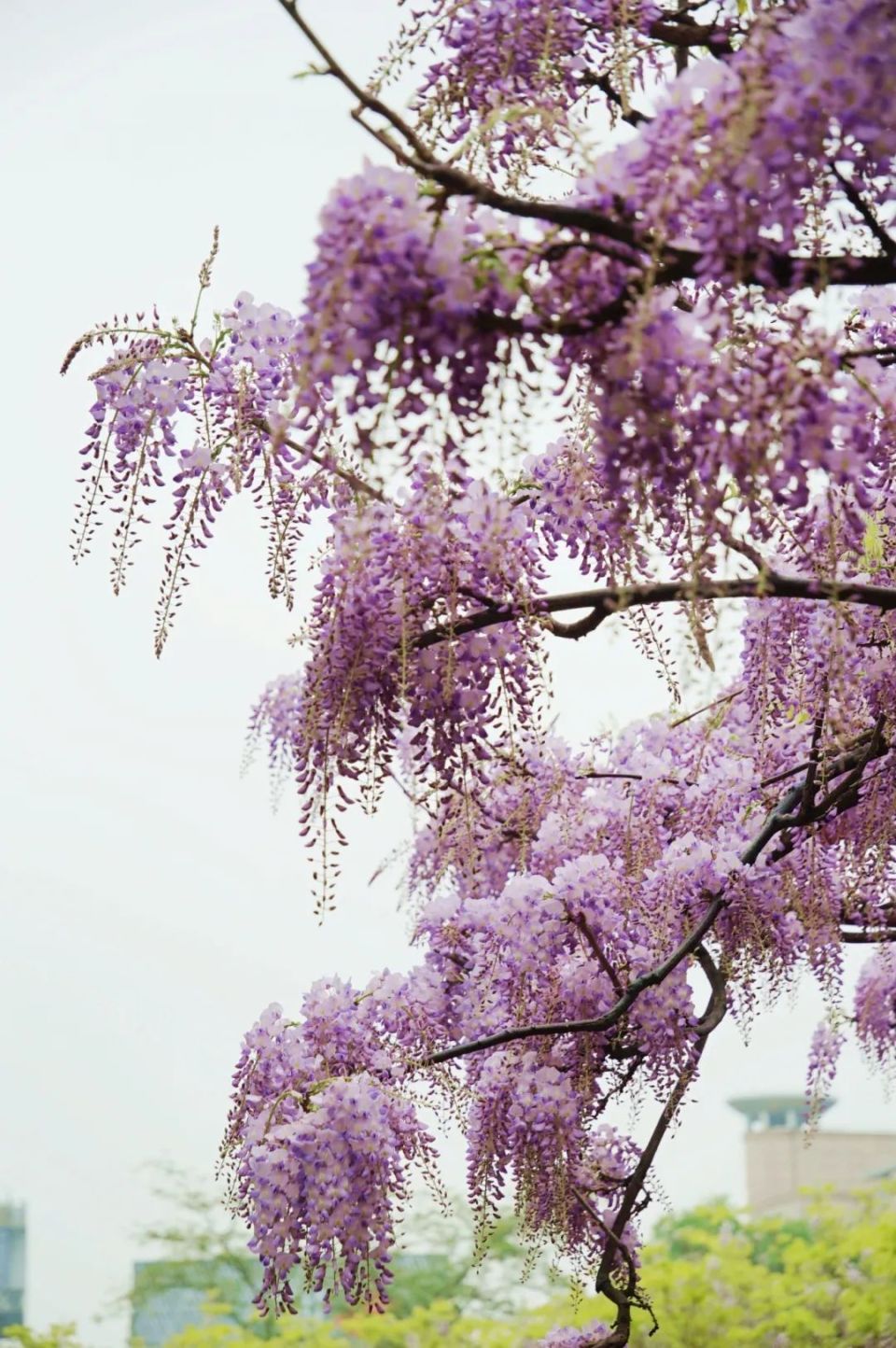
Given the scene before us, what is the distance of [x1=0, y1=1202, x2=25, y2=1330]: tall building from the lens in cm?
584

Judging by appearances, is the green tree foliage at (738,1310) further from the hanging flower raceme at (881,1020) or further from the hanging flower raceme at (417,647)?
the hanging flower raceme at (417,647)

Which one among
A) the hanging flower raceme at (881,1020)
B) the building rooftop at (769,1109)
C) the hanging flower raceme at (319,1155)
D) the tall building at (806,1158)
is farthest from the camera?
the building rooftop at (769,1109)

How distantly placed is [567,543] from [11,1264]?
16.0 feet

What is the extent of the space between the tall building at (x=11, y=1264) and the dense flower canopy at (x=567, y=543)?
3258mm

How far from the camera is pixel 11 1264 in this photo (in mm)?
5977

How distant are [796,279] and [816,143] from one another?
0.32 feet

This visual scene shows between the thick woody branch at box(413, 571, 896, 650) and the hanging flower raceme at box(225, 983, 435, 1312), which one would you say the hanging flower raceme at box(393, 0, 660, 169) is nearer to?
the thick woody branch at box(413, 571, 896, 650)

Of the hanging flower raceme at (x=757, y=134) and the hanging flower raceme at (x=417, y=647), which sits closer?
the hanging flower raceme at (x=757, y=134)

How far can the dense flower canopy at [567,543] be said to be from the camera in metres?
1.13

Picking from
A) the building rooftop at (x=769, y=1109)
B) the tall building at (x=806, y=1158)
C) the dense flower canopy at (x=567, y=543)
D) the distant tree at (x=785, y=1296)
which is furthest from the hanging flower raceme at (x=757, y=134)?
the building rooftop at (x=769, y=1109)

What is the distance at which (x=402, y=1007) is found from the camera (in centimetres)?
241

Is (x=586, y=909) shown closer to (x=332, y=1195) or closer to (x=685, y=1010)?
(x=685, y=1010)

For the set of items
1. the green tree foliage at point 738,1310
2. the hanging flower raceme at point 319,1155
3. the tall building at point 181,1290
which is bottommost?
the tall building at point 181,1290

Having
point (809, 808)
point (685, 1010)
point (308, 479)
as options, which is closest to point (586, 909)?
point (685, 1010)
